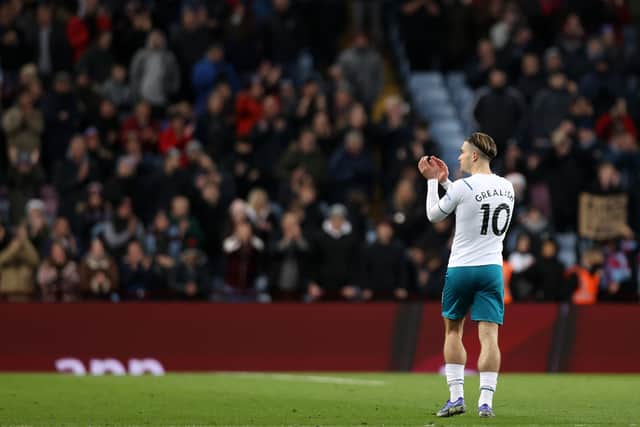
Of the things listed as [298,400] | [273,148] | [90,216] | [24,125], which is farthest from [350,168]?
[298,400]

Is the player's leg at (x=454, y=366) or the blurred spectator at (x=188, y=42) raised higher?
the blurred spectator at (x=188, y=42)

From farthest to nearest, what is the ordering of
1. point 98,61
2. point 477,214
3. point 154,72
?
1. point 98,61
2. point 154,72
3. point 477,214

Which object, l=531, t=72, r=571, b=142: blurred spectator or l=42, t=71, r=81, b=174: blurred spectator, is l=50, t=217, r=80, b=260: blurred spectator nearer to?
l=42, t=71, r=81, b=174: blurred spectator

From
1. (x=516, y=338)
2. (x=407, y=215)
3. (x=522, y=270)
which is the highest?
(x=407, y=215)

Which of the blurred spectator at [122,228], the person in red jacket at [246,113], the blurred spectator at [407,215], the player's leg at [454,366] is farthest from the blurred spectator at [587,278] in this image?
the player's leg at [454,366]

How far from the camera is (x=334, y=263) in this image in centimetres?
2178

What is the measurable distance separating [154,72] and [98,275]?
5.75m

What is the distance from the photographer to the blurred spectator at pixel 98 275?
21.1 metres

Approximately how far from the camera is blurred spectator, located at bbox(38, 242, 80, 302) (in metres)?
21.0

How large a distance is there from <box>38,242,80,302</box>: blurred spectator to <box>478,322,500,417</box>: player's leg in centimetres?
1066

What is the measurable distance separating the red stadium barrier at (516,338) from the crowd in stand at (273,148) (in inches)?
39.4

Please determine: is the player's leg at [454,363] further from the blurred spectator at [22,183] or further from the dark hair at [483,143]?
the blurred spectator at [22,183]

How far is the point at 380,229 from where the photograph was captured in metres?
21.8

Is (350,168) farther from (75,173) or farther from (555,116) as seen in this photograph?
(75,173)
